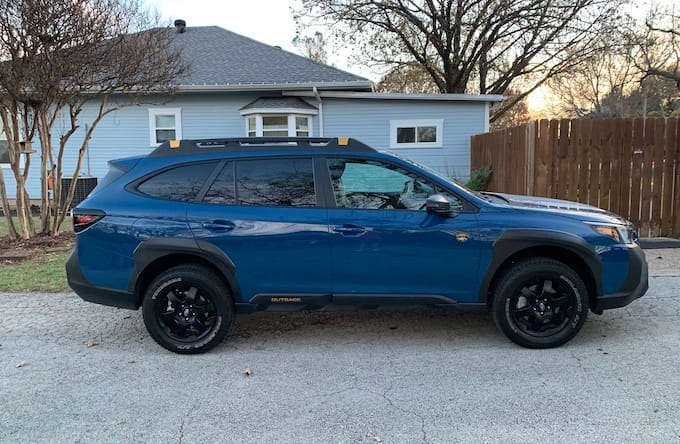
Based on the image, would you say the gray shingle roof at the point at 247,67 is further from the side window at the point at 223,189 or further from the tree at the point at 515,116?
the tree at the point at 515,116

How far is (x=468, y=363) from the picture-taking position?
3.79 metres

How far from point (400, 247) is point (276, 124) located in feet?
36.8

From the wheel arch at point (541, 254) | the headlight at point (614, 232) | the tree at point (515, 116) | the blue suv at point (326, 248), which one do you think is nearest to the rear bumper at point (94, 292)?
the blue suv at point (326, 248)

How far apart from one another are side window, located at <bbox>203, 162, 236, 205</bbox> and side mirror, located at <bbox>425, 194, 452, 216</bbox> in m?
1.59

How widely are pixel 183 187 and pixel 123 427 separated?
6.22 ft

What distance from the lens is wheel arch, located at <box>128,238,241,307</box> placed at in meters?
3.93

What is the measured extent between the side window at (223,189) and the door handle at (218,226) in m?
0.18

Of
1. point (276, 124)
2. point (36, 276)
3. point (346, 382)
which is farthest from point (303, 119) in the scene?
point (346, 382)

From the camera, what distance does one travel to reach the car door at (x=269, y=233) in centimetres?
394

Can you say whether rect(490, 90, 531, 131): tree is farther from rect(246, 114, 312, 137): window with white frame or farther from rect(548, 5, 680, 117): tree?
rect(246, 114, 312, 137): window with white frame

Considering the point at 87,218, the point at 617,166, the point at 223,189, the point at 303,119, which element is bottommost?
the point at 87,218

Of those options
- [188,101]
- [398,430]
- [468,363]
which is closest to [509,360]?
[468,363]

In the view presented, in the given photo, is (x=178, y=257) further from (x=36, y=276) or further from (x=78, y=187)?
(x=78, y=187)

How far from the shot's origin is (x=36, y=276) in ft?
21.4
